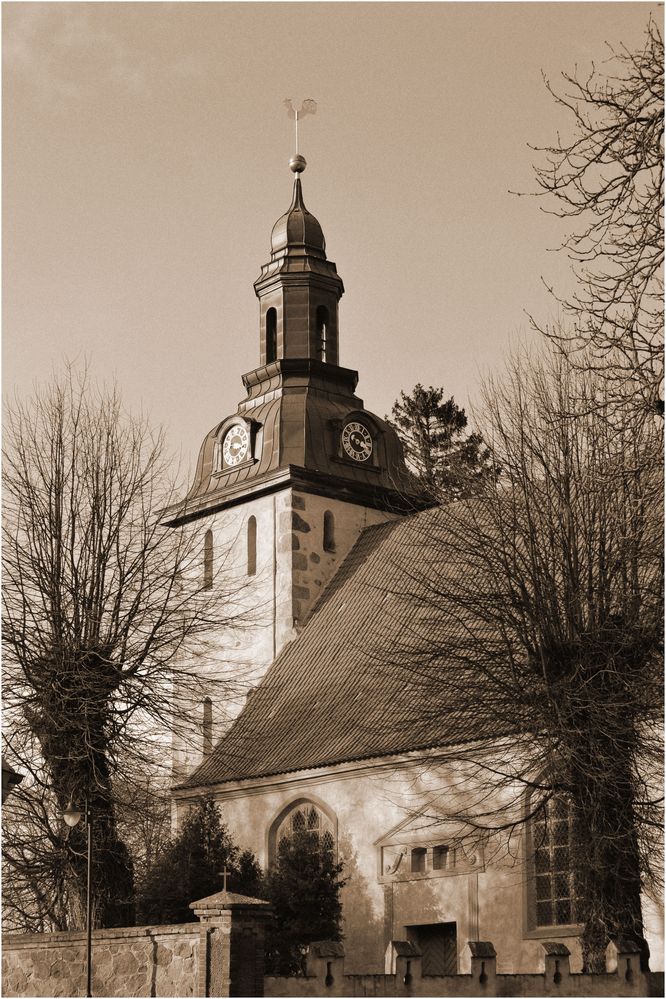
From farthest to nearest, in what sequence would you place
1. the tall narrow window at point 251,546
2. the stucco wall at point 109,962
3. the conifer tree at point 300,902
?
the tall narrow window at point 251,546 → the conifer tree at point 300,902 → the stucco wall at point 109,962

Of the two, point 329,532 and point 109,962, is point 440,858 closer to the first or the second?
point 109,962

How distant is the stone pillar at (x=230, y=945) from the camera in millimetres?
17062

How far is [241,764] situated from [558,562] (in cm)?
1051

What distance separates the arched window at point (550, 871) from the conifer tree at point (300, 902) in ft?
11.4

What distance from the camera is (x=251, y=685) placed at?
106 feet

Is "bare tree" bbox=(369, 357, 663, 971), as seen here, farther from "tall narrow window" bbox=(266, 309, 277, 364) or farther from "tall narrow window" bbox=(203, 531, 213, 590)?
"tall narrow window" bbox=(266, 309, 277, 364)

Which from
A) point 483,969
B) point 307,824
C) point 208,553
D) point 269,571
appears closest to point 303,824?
point 307,824

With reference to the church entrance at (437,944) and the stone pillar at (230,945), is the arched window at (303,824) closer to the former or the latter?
the church entrance at (437,944)

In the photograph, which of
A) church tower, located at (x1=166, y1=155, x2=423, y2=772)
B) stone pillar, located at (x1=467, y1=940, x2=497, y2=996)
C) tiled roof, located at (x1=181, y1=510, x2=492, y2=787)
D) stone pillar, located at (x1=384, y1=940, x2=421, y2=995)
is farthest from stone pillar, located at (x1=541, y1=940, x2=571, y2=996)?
church tower, located at (x1=166, y1=155, x2=423, y2=772)

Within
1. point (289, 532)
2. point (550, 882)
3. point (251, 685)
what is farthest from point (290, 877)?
point (289, 532)

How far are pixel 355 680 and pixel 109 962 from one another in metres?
10.7

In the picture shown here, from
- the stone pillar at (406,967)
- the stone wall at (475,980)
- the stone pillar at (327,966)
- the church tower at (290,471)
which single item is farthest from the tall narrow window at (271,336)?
the stone pillar at (406,967)

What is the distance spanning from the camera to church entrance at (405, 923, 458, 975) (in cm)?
2472

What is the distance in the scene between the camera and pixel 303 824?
90.8 ft
